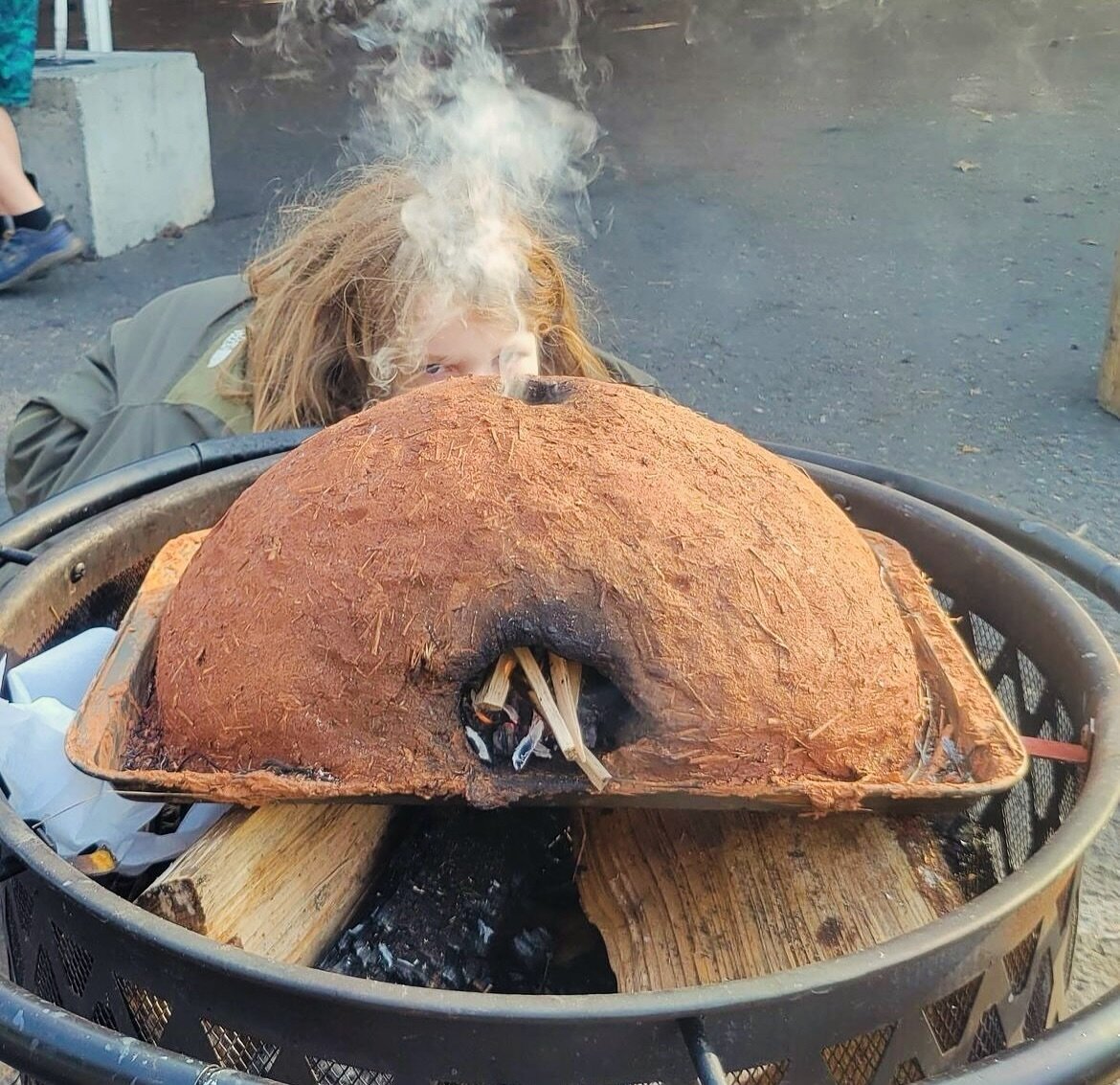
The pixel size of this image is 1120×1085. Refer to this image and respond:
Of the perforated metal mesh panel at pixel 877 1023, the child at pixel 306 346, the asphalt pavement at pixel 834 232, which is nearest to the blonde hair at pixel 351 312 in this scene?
the child at pixel 306 346

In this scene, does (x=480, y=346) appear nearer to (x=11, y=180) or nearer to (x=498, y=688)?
(x=498, y=688)

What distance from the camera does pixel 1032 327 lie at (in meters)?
4.85

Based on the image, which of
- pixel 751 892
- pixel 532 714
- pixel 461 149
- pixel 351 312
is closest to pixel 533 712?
pixel 532 714

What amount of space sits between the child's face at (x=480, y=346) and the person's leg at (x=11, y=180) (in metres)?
3.61

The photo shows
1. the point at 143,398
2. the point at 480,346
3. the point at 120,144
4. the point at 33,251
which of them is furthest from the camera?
the point at 120,144

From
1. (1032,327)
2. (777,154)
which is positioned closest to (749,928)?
(1032,327)

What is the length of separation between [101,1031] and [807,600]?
0.74 m

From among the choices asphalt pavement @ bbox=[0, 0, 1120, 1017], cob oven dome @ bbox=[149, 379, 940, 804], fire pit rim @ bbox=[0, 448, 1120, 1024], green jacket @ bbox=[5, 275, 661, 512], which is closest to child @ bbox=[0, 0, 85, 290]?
asphalt pavement @ bbox=[0, 0, 1120, 1017]

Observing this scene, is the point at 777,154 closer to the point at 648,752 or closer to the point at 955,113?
the point at 955,113

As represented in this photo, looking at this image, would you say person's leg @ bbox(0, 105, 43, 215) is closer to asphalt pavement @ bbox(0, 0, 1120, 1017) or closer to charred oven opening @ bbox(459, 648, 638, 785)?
asphalt pavement @ bbox(0, 0, 1120, 1017)

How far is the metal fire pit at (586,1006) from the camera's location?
0.94 meters

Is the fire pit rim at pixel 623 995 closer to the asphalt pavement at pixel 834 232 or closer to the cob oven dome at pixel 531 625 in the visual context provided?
the cob oven dome at pixel 531 625

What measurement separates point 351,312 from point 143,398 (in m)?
0.50

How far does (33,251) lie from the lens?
488 centimetres
